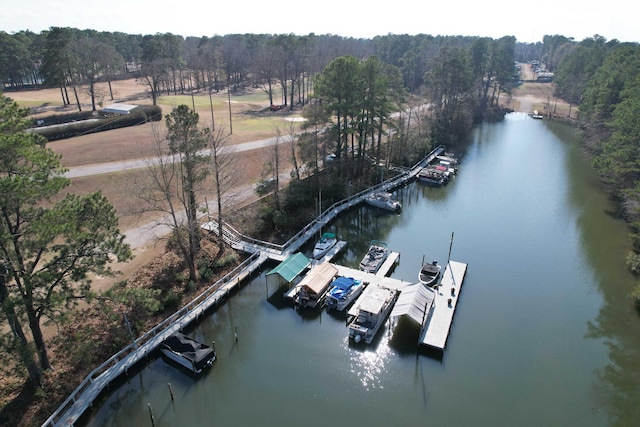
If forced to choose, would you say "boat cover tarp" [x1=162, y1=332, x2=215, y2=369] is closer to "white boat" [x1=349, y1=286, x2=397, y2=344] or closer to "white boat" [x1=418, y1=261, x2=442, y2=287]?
"white boat" [x1=349, y1=286, x2=397, y2=344]

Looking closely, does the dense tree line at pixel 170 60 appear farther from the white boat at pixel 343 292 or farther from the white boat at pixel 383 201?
the white boat at pixel 343 292

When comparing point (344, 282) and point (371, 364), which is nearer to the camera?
point (371, 364)

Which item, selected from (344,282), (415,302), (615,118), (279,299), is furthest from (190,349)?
(615,118)

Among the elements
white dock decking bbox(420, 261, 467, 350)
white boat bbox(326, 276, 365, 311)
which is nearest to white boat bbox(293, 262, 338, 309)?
white boat bbox(326, 276, 365, 311)

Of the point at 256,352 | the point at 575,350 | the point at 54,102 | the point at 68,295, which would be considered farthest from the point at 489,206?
the point at 54,102

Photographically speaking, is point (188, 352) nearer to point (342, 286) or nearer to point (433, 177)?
point (342, 286)

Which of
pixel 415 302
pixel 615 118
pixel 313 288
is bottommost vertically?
pixel 313 288

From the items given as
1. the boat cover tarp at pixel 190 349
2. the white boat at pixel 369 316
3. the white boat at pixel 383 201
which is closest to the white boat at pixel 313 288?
the white boat at pixel 369 316
